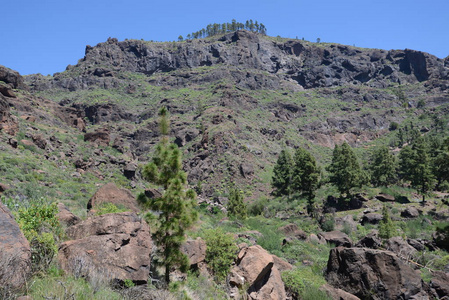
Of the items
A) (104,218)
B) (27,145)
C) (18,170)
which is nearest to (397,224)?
(104,218)

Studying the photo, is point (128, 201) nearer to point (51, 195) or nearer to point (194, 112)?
point (51, 195)

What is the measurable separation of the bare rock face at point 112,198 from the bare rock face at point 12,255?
9.68 meters

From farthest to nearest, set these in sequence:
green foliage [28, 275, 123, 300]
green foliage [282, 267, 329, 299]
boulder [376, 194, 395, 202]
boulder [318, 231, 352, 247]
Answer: boulder [376, 194, 395, 202]
boulder [318, 231, 352, 247]
green foliage [282, 267, 329, 299]
green foliage [28, 275, 123, 300]

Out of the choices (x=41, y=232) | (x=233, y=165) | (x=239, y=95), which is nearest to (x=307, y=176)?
(x=233, y=165)

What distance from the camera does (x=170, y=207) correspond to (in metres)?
9.41

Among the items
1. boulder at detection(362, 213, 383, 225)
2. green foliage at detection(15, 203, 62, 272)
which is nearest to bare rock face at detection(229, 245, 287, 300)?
green foliage at detection(15, 203, 62, 272)

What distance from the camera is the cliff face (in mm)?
140625

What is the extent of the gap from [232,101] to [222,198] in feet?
180

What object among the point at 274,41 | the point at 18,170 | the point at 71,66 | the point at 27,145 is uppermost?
the point at 274,41

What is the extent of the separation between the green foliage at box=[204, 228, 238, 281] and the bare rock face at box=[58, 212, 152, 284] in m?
3.15

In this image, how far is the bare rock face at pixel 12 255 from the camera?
186 inches

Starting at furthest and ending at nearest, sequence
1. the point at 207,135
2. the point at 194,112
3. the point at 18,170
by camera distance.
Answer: the point at 194,112
the point at 207,135
the point at 18,170

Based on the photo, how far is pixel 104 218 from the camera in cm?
945

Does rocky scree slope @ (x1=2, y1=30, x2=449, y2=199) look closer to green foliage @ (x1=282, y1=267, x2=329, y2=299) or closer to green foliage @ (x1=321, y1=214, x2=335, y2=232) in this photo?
green foliage @ (x1=321, y1=214, x2=335, y2=232)
